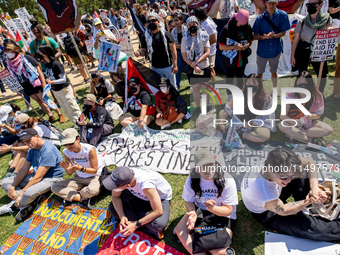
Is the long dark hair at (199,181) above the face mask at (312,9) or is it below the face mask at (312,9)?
below

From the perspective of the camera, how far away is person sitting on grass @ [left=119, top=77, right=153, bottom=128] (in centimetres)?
508

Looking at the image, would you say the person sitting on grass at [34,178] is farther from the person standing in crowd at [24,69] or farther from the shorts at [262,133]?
the shorts at [262,133]

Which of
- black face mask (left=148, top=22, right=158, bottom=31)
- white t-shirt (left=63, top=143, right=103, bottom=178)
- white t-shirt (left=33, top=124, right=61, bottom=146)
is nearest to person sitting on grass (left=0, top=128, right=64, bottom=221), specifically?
white t-shirt (left=63, top=143, right=103, bottom=178)

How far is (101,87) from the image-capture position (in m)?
5.95

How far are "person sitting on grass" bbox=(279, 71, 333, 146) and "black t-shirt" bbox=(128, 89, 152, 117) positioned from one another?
3047mm

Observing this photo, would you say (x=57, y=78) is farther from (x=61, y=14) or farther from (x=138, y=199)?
(x=138, y=199)

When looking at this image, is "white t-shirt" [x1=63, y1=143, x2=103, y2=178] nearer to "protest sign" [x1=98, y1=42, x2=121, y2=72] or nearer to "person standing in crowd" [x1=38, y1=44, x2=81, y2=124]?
"person standing in crowd" [x1=38, y1=44, x2=81, y2=124]

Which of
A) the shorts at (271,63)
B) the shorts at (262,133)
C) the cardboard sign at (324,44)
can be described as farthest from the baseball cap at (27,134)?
the cardboard sign at (324,44)

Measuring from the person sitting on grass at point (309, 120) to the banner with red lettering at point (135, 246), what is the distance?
3.03m

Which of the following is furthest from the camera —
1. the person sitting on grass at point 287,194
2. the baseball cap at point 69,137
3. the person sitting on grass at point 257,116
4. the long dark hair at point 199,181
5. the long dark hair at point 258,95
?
the long dark hair at point 258,95

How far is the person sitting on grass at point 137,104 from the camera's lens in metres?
5.08

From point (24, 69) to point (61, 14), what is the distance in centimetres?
175

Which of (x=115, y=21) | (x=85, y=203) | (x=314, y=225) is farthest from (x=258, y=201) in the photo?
(x=115, y=21)

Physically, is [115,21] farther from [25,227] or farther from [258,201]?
[258,201]
